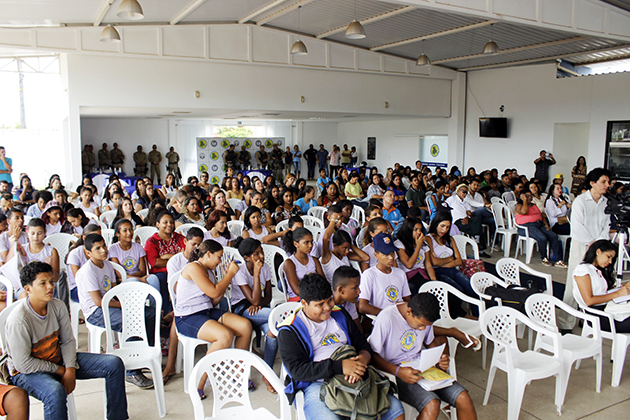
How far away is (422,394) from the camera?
8.41 ft

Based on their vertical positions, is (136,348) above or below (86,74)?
below

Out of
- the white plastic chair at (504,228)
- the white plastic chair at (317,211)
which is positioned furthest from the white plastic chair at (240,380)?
the white plastic chair at (504,228)

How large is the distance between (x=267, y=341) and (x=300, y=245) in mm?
826

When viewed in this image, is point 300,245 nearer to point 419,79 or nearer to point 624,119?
point 624,119

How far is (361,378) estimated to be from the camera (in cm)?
→ 233

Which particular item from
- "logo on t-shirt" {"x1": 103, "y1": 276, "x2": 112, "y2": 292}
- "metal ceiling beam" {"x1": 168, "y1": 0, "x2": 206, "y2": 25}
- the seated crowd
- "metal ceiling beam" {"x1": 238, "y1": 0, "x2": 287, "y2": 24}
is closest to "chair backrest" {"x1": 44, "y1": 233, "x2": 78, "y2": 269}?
the seated crowd

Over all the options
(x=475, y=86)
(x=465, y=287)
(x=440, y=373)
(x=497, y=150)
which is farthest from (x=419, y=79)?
(x=440, y=373)

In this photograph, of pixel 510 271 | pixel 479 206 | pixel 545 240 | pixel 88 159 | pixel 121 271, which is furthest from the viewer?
pixel 88 159

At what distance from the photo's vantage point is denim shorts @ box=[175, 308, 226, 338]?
3.25 meters

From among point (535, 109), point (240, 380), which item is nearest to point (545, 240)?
point (240, 380)

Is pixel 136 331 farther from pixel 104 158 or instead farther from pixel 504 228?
pixel 104 158

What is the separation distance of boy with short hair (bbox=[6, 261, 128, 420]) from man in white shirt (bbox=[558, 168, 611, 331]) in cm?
392

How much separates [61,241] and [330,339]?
3477 millimetres

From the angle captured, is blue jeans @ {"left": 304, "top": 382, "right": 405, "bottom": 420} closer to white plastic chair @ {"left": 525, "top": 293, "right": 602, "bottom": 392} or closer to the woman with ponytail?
the woman with ponytail
